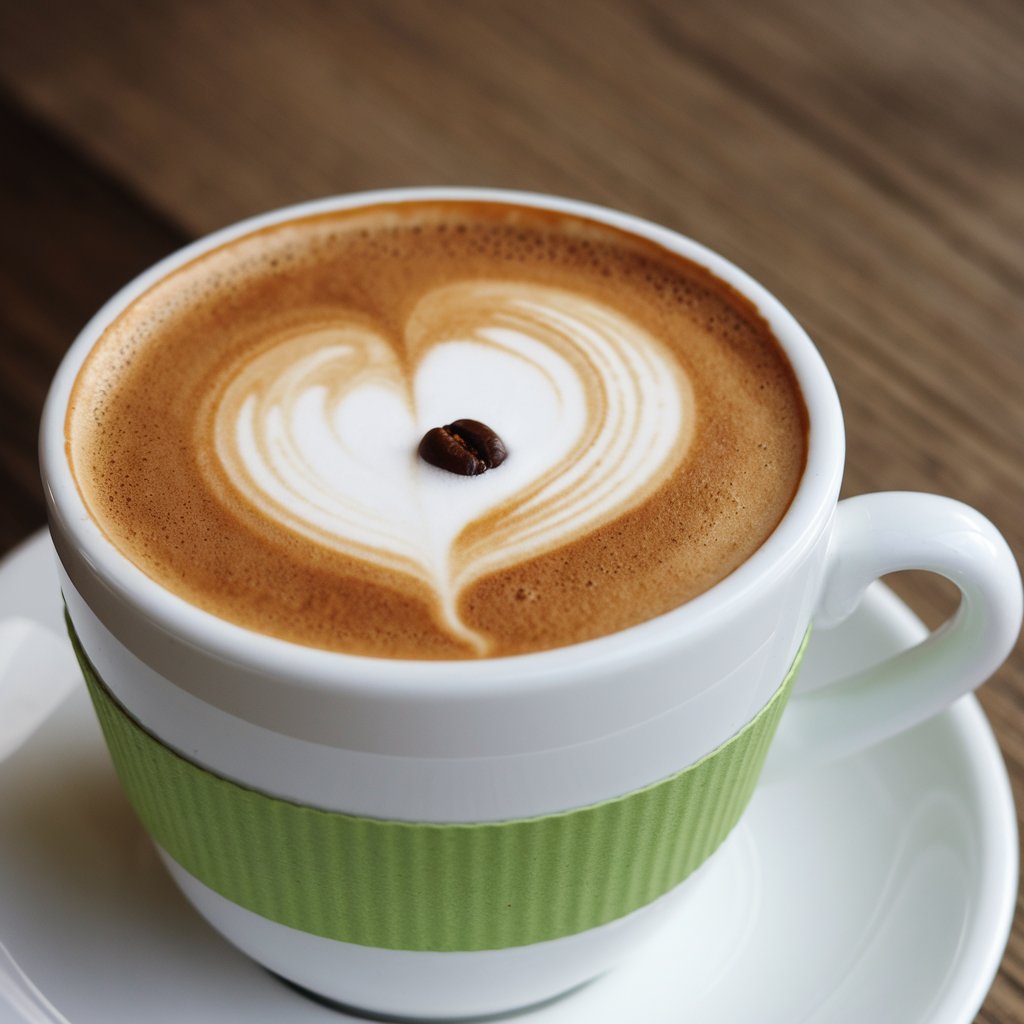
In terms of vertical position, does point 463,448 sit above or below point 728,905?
above

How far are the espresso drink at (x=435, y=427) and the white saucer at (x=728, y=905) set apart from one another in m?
0.33

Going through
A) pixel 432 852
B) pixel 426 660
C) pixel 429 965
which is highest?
pixel 426 660

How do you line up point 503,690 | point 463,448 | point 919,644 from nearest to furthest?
1. point 503,690
2. point 463,448
3. point 919,644

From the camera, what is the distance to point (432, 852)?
778 millimetres

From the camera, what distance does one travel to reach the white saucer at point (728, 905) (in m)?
0.93

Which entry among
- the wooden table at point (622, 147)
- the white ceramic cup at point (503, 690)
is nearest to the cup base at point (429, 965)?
the white ceramic cup at point (503, 690)

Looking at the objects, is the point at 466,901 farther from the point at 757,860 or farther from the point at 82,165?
the point at 82,165

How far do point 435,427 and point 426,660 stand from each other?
0.18 meters

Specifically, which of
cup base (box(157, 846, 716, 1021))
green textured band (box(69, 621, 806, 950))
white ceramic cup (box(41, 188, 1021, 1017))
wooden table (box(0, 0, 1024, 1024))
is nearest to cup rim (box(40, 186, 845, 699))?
white ceramic cup (box(41, 188, 1021, 1017))

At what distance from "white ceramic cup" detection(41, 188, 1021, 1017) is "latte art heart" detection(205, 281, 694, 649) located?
2.5 inches

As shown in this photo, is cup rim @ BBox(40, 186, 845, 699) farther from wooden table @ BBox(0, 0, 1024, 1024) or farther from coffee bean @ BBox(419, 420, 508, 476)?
wooden table @ BBox(0, 0, 1024, 1024)

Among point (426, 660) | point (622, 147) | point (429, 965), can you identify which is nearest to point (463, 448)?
point (426, 660)

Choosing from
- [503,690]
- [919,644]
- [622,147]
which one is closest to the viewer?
[503,690]

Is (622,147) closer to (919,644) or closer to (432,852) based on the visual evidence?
(919,644)
